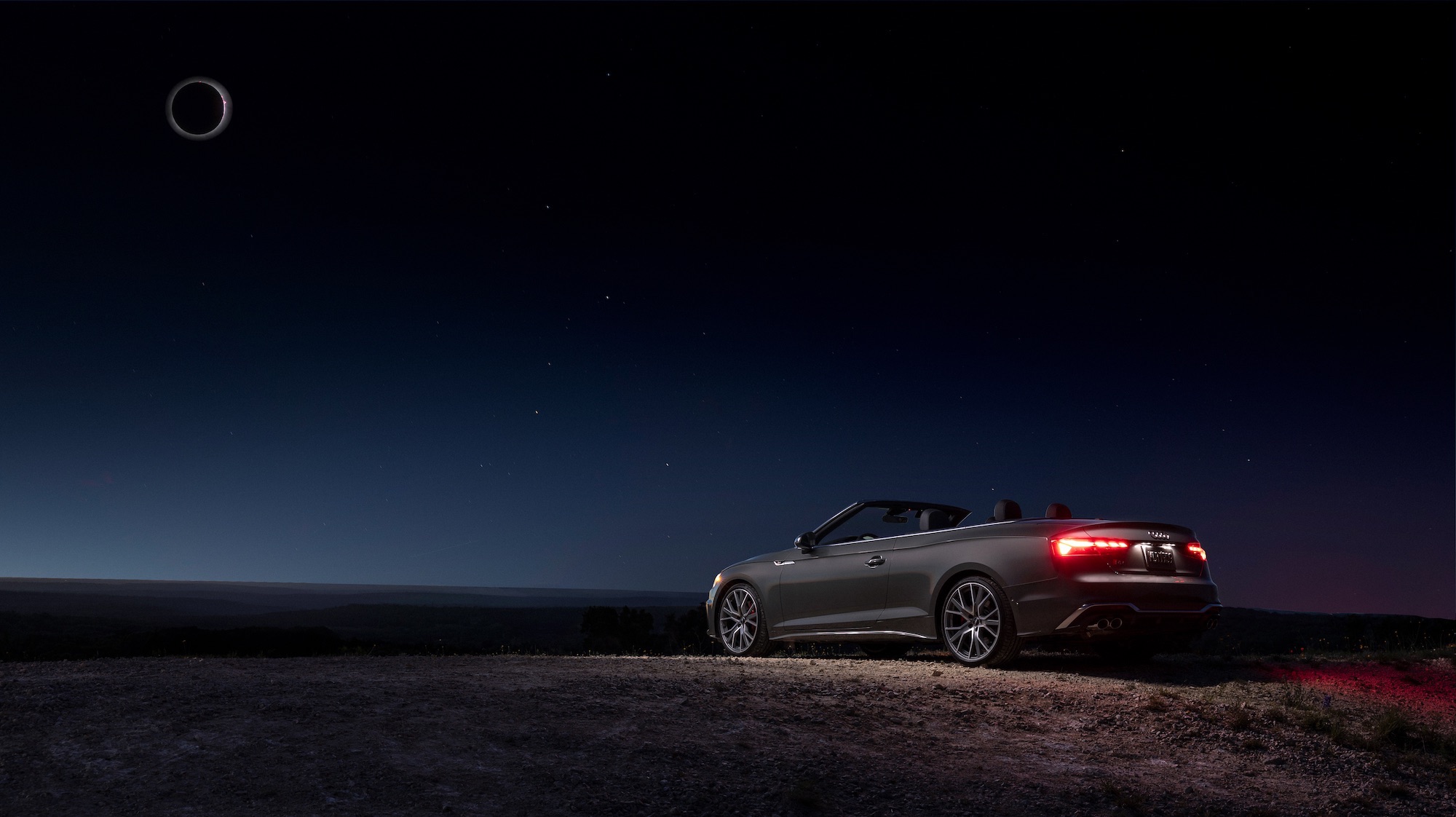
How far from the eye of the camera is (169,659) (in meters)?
8.95

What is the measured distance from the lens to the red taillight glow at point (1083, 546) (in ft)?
25.8

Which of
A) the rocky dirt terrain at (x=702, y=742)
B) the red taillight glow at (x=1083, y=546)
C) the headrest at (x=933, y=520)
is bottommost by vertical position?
the rocky dirt terrain at (x=702, y=742)

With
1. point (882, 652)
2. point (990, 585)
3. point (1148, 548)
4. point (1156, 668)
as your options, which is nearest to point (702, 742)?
point (990, 585)

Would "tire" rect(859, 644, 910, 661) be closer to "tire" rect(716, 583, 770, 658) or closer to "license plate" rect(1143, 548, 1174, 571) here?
"tire" rect(716, 583, 770, 658)

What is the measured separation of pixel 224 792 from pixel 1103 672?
6626 mm

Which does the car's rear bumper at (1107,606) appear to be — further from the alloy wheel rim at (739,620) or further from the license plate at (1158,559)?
the alloy wheel rim at (739,620)

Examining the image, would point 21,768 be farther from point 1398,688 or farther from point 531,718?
point 1398,688

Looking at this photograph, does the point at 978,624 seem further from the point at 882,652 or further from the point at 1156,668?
the point at 882,652

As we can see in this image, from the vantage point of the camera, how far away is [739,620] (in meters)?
10.7

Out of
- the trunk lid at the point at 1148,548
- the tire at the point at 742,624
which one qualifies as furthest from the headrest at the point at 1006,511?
the tire at the point at 742,624

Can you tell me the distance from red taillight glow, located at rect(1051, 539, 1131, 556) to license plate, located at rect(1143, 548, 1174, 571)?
1.19 feet

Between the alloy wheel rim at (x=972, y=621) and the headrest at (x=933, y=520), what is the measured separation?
84cm

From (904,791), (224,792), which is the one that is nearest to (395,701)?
(224,792)

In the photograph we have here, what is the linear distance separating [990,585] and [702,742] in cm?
362
